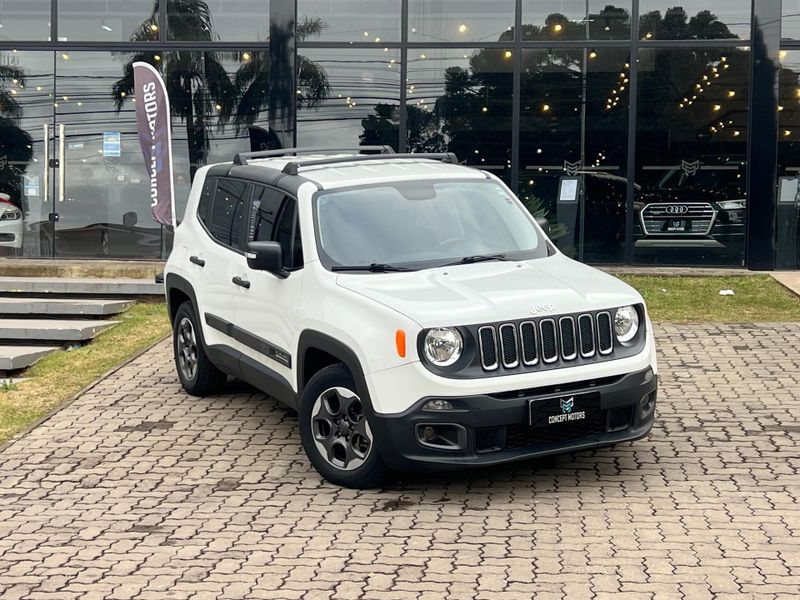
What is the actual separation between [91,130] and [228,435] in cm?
973

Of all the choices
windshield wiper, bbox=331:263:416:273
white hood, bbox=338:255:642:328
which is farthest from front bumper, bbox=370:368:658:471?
windshield wiper, bbox=331:263:416:273

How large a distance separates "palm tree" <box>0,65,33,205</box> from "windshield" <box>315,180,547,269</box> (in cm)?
1049

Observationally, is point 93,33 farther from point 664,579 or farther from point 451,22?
point 664,579

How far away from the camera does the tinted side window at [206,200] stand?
8.99 m

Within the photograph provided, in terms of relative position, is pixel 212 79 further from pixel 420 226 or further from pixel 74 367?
pixel 420 226

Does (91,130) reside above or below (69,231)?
above

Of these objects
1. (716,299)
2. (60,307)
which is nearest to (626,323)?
(716,299)

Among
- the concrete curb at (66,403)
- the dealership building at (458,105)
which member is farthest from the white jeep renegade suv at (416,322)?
the dealership building at (458,105)

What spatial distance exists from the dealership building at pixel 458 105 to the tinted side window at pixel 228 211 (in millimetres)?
7885

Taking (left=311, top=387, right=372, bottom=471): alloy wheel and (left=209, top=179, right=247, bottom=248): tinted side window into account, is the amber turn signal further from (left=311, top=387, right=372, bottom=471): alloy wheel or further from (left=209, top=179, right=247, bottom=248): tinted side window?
(left=209, top=179, right=247, bottom=248): tinted side window

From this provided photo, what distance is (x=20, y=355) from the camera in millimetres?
10602

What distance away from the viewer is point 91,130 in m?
16.8

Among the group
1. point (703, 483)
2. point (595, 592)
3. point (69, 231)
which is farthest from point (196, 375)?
point (69, 231)

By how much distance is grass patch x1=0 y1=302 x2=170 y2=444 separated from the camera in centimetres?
899
